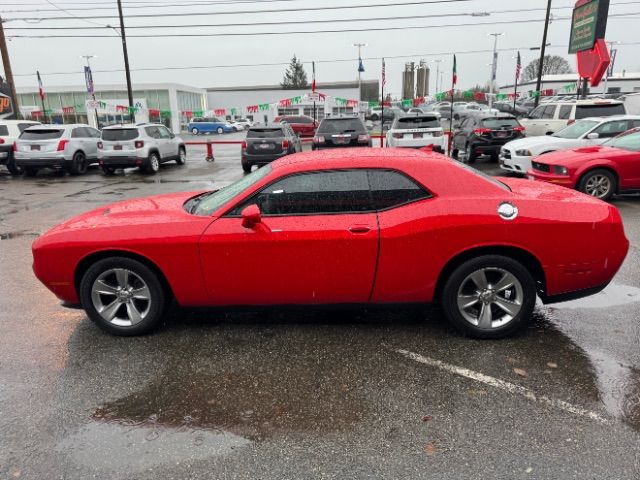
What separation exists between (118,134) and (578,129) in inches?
528

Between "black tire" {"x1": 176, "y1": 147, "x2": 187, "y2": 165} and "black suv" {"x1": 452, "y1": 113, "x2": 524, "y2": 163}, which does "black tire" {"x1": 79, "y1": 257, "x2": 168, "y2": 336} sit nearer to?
"black suv" {"x1": 452, "y1": 113, "x2": 524, "y2": 163}

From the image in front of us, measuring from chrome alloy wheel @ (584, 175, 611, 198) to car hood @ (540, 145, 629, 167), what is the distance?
0.37 meters

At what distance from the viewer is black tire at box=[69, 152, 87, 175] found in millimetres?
15681

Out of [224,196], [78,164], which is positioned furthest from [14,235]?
[78,164]

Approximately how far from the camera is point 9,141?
16016mm

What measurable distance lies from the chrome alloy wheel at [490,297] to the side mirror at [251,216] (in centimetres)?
169

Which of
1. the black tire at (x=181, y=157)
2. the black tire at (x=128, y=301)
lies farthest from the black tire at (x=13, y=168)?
the black tire at (x=128, y=301)

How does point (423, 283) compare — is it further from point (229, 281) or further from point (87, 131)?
point (87, 131)

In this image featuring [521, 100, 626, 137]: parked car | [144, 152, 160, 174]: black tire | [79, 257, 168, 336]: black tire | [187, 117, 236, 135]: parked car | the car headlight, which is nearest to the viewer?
[79, 257, 168, 336]: black tire

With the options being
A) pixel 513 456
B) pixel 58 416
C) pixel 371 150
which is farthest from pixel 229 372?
pixel 371 150

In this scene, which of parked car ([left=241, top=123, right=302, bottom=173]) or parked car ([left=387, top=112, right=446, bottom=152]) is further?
parked car ([left=241, top=123, right=302, bottom=173])

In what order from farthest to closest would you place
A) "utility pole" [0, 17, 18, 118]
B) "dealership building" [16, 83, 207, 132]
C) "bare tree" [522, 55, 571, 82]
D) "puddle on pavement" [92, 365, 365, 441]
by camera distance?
"bare tree" [522, 55, 571, 82] < "dealership building" [16, 83, 207, 132] < "utility pole" [0, 17, 18, 118] < "puddle on pavement" [92, 365, 365, 441]

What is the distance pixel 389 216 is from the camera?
371 centimetres

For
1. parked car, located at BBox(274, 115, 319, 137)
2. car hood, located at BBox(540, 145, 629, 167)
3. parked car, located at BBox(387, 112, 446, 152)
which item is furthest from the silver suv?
parked car, located at BBox(274, 115, 319, 137)
